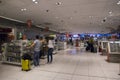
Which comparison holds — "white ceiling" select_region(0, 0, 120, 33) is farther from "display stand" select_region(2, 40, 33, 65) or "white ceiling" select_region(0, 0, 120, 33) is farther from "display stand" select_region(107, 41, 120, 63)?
"display stand" select_region(107, 41, 120, 63)

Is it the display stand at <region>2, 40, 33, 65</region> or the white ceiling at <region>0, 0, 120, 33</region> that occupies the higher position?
the white ceiling at <region>0, 0, 120, 33</region>

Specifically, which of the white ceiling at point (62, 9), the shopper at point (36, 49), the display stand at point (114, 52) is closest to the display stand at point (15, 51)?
the shopper at point (36, 49)

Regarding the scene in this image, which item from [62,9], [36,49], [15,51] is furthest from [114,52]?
[15,51]

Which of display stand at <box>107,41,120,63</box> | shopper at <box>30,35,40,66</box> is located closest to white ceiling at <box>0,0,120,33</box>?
shopper at <box>30,35,40,66</box>

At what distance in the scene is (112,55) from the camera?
24.2 ft

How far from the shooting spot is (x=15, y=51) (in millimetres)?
6242

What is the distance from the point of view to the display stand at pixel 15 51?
6.12 meters

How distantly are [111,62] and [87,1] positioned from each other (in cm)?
396

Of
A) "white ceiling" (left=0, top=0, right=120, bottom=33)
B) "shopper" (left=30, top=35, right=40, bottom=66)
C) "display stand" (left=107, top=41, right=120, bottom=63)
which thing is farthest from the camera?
"display stand" (left=107, top=41, right=120, bottom=63)

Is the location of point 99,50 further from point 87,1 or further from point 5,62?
point 5,62

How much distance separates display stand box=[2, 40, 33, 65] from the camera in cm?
612

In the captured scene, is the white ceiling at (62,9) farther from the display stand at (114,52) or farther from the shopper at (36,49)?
the display stand at (114,52)

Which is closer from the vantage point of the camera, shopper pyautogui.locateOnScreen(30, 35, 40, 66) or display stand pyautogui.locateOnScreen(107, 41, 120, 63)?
shopper pyautogui.locateOnScreen(30, 35, 40, 66)

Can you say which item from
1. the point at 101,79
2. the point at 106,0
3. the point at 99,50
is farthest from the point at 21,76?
the point at 99,50
